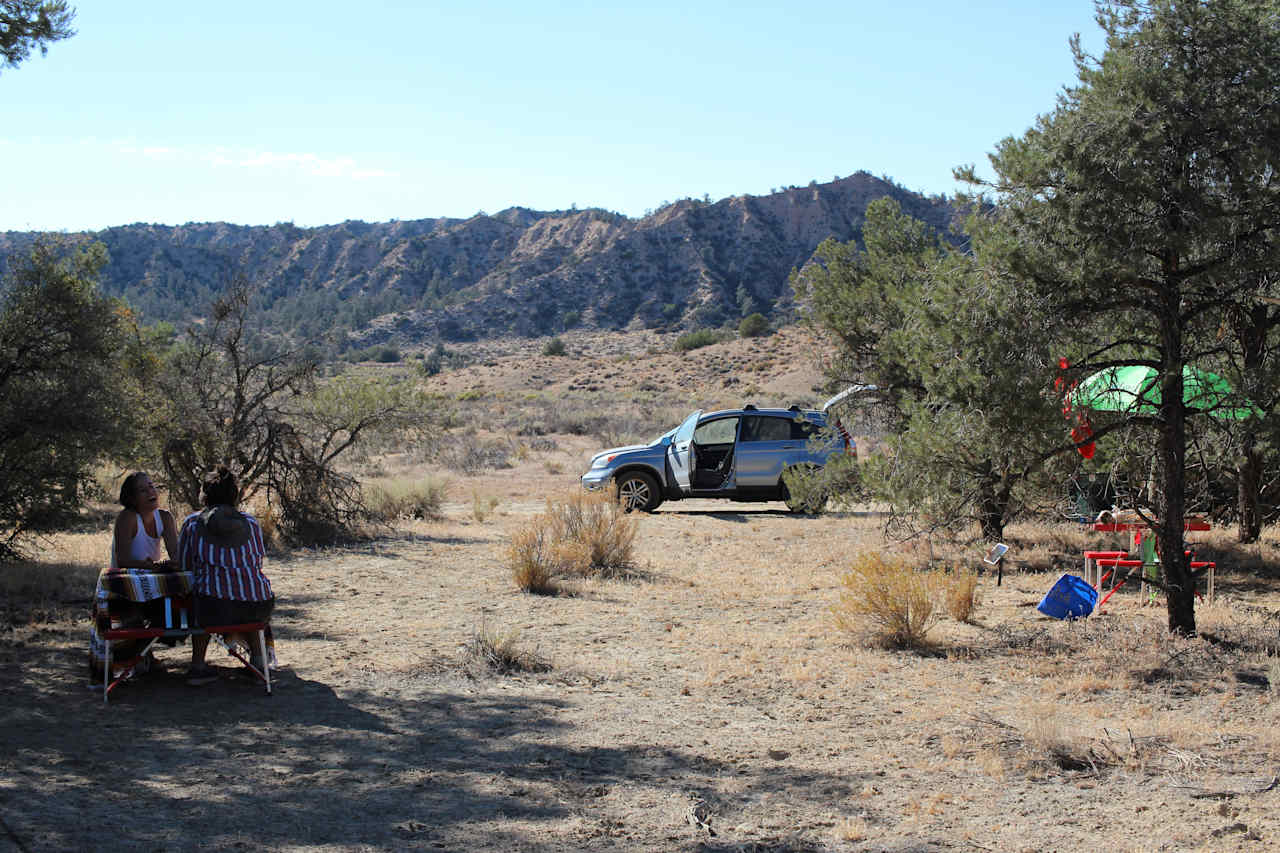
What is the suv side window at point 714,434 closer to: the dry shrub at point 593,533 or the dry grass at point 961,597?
the dry shrub at point 593,533

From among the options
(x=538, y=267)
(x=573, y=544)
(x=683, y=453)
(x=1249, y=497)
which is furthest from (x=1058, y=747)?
(x=538, y=267)

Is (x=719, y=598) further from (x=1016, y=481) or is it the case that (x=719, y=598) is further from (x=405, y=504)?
(x=405, y=504)

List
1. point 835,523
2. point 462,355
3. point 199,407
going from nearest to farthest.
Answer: point 199,407
point 835,523
point 462,355

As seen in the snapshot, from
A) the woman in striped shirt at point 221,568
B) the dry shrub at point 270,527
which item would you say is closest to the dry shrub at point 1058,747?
the woman in striped shirt at point 221,568

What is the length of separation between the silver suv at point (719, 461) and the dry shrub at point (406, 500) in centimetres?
266

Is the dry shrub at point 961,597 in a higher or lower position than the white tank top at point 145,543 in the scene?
lower

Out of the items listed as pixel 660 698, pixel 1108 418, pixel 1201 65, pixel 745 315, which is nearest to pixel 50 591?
pixel 660 698

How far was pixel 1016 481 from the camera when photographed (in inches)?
352

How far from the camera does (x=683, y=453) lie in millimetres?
17594

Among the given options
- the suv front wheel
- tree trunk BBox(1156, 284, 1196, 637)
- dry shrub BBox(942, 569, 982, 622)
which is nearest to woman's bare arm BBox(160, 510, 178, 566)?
dry shrub BBox(942, 569, 982, 622)

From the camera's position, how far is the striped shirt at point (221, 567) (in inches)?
273

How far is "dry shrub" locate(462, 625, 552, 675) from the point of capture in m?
7.79

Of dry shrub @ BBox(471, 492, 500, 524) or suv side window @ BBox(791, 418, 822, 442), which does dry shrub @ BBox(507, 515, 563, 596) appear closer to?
dry shrub @ BBox(471, 492, 500, 524)

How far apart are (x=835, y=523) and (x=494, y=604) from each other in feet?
26.3
